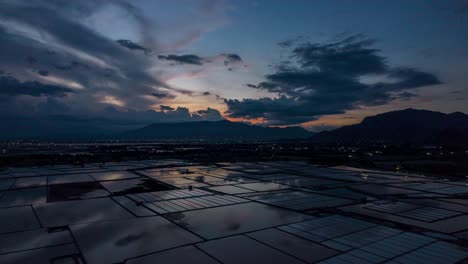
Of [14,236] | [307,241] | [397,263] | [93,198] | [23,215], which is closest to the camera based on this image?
[397,263]

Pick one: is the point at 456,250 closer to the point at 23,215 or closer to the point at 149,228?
the point at 149,228

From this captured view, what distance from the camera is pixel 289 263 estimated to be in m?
10.8

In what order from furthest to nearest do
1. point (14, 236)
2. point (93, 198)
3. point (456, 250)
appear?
1. point (93, 198)
2. point (14, 236)
3. point (456, 250)

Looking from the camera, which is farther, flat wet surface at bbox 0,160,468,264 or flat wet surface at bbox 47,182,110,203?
flat wet surface at bbox 47,182,110,203

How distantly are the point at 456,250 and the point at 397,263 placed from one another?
3.18 m

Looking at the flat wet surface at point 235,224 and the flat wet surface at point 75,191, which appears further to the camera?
the flat wet surface at point 75,191

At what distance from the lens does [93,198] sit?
23109 millimetres

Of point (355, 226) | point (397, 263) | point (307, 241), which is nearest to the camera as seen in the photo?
point (397, 263)

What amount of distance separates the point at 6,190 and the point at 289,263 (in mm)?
27926

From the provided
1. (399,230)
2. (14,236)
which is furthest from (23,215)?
(399,230)

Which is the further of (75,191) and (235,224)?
(75,191)

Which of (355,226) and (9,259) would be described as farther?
(355,226)

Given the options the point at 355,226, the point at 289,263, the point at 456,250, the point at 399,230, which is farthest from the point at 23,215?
the point at 456,250

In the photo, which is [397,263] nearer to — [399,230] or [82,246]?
[399,230]
